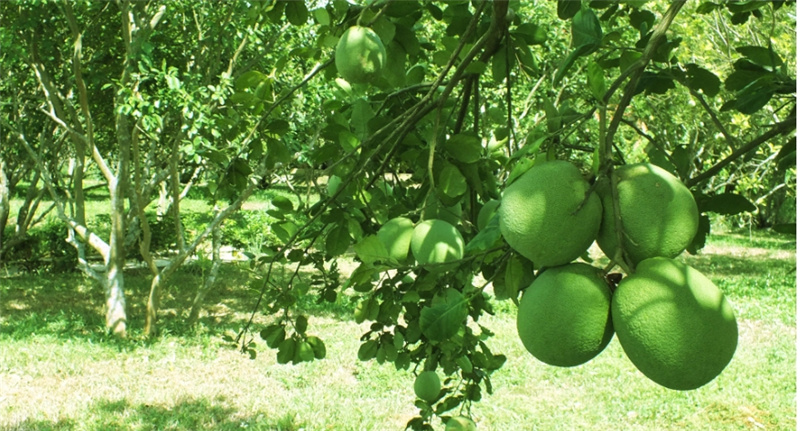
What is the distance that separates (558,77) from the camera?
100cm

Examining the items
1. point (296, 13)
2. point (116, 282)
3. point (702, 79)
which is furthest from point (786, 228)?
point (116, 282)

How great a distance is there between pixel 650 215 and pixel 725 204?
1.78ft

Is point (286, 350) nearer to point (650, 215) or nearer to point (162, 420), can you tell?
point (650, 215)

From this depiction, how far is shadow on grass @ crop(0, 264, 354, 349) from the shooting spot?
628cm

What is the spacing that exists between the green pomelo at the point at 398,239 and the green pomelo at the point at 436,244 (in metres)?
0.03

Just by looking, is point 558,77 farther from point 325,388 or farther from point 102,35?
point 102,35

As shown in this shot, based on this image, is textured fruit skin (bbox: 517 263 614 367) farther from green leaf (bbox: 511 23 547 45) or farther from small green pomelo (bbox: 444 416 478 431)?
small green pomelo (bbox: 444 416 478 431)

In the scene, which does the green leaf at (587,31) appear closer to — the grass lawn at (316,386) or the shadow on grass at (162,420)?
the grass lawn at (316,386)

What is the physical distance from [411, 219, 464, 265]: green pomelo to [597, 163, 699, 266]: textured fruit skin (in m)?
0.47

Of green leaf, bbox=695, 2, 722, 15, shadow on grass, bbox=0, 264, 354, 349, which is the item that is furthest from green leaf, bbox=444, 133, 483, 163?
shadow on grass, bbox=0, 264, 354, 349

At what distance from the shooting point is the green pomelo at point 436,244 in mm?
1203

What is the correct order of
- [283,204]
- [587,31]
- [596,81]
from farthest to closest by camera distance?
[283,204] < [587,31] < [596,81]

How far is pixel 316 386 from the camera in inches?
194

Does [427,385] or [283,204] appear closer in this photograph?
[283,204]
